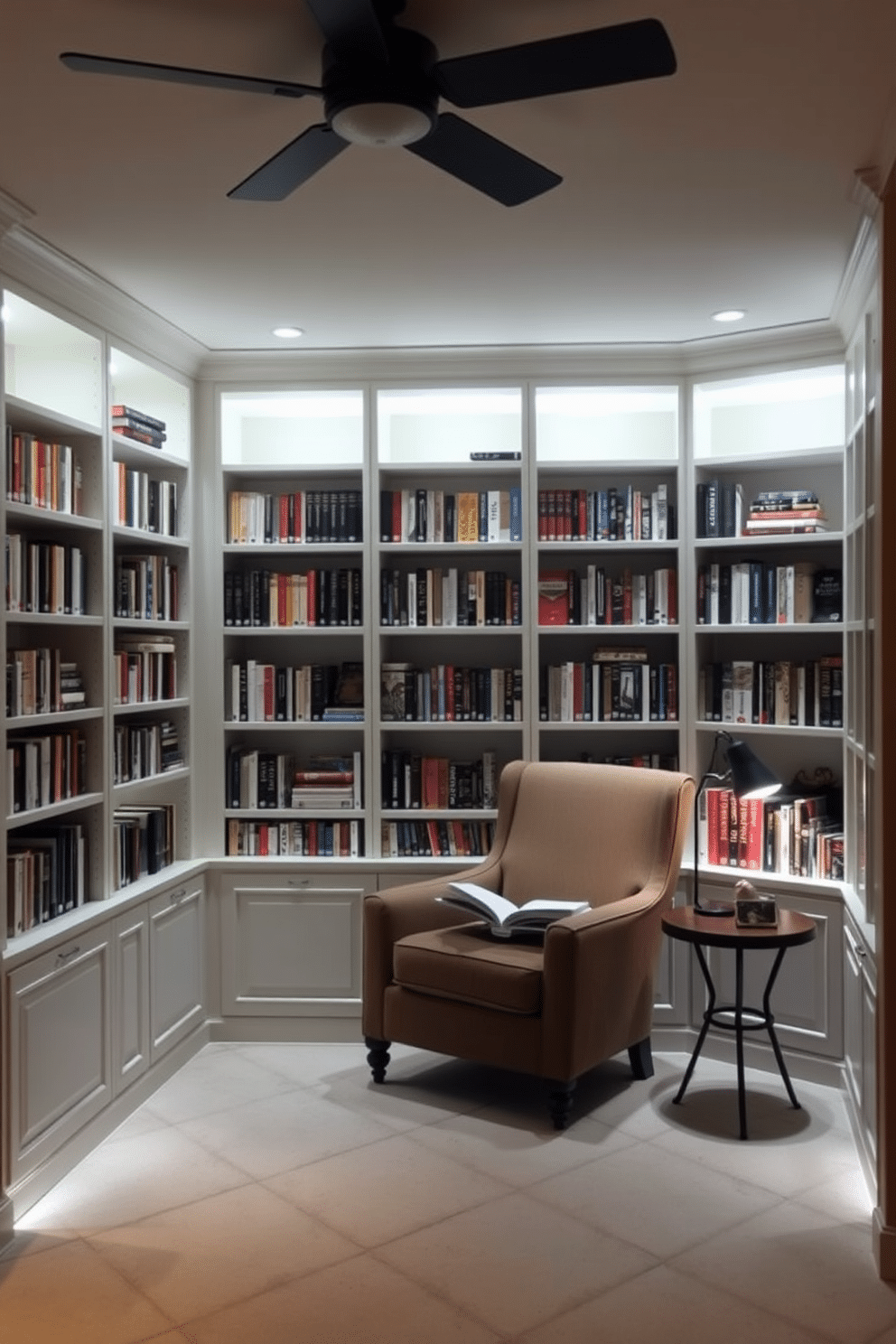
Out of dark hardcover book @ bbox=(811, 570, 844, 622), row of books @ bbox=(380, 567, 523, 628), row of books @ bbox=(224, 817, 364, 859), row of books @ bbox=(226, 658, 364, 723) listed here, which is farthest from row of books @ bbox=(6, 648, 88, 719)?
dark hardcover book @ bbox=(811, 570, 844, 622)

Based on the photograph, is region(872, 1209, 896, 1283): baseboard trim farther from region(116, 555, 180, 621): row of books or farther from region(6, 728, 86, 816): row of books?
region(116, 555, 180, 621): row of books

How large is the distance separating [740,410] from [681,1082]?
2.57 m

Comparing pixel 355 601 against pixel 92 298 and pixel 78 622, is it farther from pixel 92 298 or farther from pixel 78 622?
pixel 92 298

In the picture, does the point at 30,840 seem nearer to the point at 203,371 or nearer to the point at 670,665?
the point at 203,371

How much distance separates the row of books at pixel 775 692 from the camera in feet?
14.2

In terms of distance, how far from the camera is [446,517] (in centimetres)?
472

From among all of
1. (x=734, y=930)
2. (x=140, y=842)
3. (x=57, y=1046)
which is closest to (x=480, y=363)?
(x=140, y=842)

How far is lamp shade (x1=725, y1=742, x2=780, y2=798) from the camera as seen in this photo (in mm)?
3939

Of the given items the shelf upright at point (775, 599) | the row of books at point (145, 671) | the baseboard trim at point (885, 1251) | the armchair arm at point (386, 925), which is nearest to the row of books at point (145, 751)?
the row of books at point (145, 671)

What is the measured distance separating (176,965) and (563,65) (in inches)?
132

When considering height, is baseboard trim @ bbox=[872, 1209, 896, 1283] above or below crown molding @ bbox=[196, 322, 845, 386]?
below

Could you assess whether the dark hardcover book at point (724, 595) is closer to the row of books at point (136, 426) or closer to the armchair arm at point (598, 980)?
the armchair arm at point (598, 980)

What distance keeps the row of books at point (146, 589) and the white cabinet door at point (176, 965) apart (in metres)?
1.00

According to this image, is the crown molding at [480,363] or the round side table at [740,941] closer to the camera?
the round side table at [740,941]
